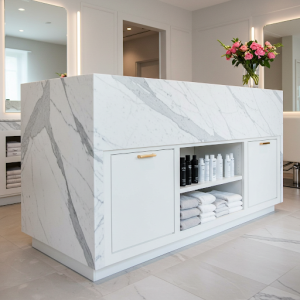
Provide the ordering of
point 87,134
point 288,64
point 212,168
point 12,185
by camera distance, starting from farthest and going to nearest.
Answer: point 288,64
point 12,185
point 212,168
point 87,134

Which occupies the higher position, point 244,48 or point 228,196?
point 244,48

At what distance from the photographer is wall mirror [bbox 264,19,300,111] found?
4449 mm

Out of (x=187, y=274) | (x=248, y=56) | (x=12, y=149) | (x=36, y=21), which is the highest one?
(x=36, y=21)

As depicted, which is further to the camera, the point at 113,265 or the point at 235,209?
the point at 235,209

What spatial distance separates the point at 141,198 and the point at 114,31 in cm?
324

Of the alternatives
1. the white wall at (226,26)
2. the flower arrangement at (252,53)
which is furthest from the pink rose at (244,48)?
the white wall at (226,26)

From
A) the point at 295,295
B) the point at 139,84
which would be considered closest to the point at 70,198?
the point at 139,84

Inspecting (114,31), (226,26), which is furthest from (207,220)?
(226,26)

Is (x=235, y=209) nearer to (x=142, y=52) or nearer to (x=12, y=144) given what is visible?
(x=12, y=144)

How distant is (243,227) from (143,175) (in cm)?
112

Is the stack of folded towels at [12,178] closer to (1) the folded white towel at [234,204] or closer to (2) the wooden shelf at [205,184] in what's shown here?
(2) the wooden shelf at [205,184]

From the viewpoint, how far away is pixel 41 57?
152 inches

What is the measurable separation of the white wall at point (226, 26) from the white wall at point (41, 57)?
2.32 m

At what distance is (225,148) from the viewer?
2828 mm
